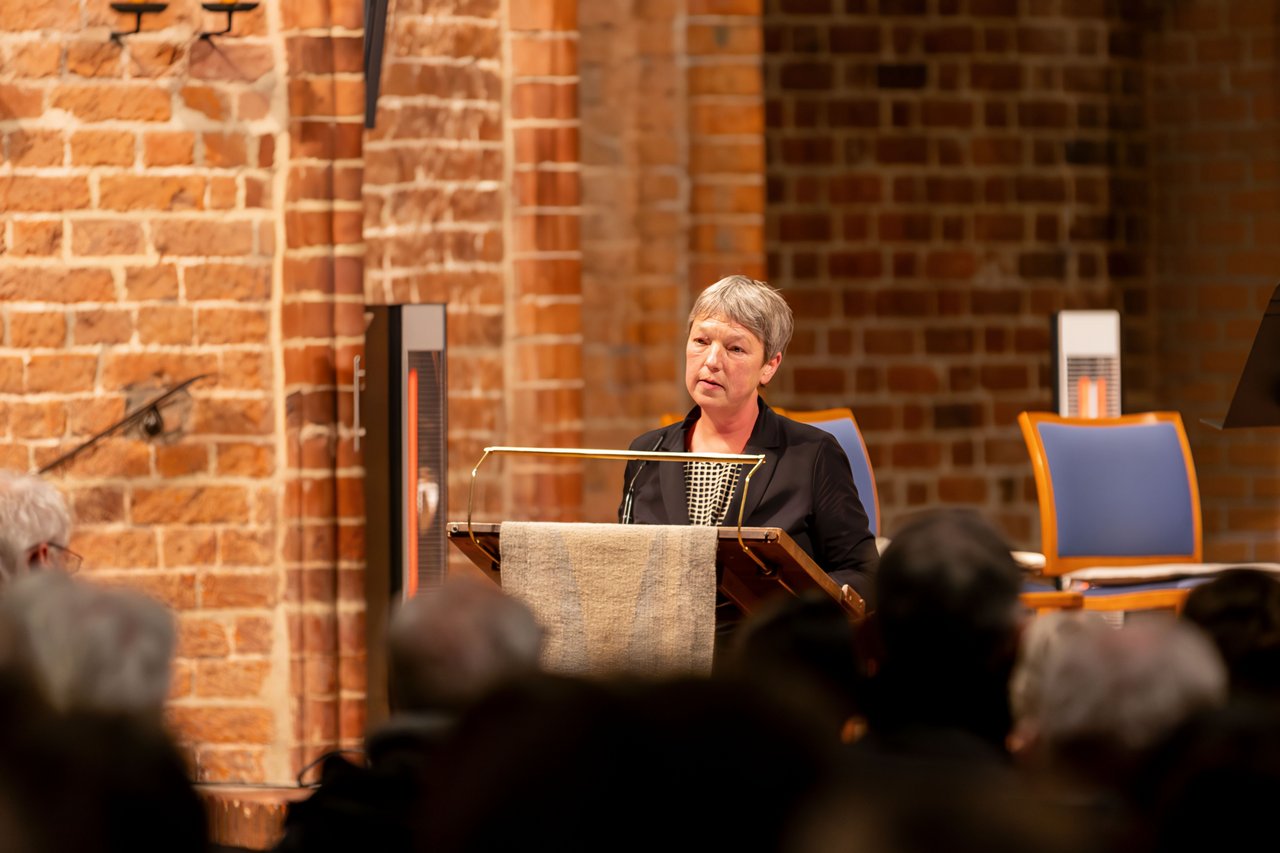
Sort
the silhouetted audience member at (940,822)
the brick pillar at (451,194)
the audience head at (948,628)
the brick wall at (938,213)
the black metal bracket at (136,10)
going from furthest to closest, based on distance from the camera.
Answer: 1. the brick wall at (938,213)
2. the brick pillar at (451,194)
3. the black metal bracket at (136,10)
4. the audience head at (948,628)
5. the silhouetted audience member at (940,822)

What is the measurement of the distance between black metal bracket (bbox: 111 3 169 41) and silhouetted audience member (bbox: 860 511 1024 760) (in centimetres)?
380

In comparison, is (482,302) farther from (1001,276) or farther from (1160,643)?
(1160,643)

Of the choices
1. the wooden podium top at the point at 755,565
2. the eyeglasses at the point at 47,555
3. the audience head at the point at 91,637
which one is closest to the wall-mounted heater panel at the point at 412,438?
the wooden podium top at the point at 755,565

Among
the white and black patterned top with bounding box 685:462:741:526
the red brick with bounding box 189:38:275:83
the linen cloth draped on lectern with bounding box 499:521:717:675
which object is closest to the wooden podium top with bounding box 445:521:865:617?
the linen cloth draped on lectern with bounding box 499:521:717:675

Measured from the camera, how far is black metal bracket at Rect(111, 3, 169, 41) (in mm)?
4863

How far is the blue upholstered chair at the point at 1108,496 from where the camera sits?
5828mm

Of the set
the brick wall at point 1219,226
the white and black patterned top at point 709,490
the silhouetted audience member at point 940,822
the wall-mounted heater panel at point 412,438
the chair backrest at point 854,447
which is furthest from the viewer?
the brick wall at point 1219,226

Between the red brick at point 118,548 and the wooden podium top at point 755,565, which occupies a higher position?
the wooden podium top at point 755,565

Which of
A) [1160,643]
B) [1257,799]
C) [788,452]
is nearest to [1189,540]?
[788,452]

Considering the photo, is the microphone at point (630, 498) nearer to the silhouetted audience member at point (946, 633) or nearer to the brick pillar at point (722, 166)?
the silhouetted audience member at point (946, 633)

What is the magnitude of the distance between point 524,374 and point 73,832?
15.9 ft

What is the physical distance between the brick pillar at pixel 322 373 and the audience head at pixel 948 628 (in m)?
3.65

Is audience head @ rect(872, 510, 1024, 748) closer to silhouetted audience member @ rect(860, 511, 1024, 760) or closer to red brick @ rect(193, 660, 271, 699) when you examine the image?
silhouetted audience member @ rect(860, 511, 1024, 760)

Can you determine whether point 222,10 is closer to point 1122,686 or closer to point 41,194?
point 41,194
